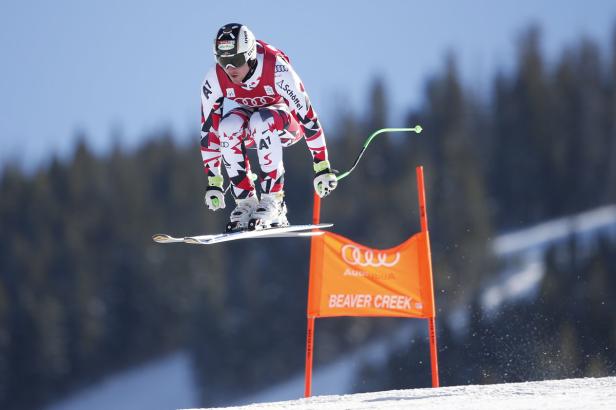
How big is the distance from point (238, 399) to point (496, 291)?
1625 centimetres

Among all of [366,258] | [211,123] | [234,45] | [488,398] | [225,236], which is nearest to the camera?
[488,398]

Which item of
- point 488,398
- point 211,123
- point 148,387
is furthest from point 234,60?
point 148,387

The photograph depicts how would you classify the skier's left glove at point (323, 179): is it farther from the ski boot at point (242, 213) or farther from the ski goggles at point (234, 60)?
the ski goggles at point (234, 60)

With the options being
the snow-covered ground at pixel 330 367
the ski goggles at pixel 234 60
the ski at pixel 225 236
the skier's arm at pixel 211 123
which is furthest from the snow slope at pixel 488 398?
the snow-covered ground at pixel 330 367

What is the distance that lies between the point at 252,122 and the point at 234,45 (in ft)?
2.36

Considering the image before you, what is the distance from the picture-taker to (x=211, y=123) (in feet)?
31.1

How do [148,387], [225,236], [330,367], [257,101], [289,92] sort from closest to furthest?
1. [225,236]
2. [289,92]
3. [257,101]
4. [330,367]
5. [148,387]

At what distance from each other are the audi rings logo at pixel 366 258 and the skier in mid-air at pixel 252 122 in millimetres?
1576

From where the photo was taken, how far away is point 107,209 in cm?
7450

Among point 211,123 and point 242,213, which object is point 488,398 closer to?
point 242,213

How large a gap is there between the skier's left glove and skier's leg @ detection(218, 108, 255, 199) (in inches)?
24.3

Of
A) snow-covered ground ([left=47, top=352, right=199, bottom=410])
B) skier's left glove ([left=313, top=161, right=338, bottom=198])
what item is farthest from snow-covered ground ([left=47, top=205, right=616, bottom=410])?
skier's left glove ([left=313, top=161, right=338, bottom=198])

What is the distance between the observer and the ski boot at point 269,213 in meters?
9.45

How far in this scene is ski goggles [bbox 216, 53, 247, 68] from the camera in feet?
29.5
